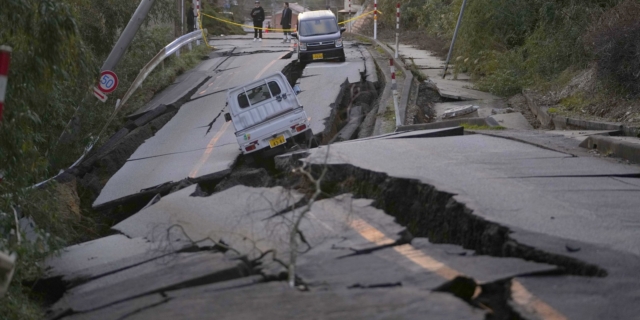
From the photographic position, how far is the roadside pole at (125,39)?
14.4 metres

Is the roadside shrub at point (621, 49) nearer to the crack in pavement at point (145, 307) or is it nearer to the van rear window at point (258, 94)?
the van rear window at point (258, 94)

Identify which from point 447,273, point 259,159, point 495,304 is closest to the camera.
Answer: point 495,304

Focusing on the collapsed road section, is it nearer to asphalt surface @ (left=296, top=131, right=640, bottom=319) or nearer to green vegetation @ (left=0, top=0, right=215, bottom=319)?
asphalt surface @ (left=296, top=131, right=640, bottom=319)

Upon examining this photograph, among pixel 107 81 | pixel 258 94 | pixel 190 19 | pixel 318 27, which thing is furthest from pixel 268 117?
pixel 190 19

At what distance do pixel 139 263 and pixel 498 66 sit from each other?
1477cm

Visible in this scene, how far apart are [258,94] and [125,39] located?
120 inches

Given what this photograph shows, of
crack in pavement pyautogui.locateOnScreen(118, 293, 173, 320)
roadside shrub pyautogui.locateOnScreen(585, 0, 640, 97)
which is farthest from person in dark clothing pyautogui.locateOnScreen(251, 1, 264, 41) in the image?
crack in pavement pyautogui.locateOnScreen(118, 293, 173, 320)

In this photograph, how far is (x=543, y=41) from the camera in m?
18.2

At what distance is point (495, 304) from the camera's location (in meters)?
4.82

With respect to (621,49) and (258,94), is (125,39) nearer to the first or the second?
(258,94)

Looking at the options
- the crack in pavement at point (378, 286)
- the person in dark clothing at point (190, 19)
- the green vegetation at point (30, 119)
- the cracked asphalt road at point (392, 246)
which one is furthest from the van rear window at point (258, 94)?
the person in dark clothing at point (190, 19)

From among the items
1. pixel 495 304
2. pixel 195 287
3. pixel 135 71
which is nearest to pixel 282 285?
pixel 195 287

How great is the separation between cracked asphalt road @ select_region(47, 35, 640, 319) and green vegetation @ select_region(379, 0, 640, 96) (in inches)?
139

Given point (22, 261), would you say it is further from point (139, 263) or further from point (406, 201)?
point (406, 201)
